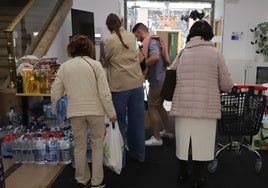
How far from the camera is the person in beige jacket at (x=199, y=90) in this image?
2.22 metres

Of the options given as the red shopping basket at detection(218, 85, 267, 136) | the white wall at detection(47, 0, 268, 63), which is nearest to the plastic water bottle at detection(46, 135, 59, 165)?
the red shopping basket at detection(218, 85, 267, 136)

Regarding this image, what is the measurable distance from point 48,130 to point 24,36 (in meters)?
1.76

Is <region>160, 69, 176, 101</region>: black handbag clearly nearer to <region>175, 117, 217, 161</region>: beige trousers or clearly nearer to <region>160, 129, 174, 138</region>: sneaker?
<region>175, 117, 217, 161</region>: beige trousers

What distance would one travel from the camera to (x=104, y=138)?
254 cm

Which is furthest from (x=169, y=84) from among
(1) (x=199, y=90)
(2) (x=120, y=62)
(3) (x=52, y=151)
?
(3) (x=52, y=151)

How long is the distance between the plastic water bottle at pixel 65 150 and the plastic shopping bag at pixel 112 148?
2.16ft

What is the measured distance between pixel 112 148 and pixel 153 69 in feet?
4.22

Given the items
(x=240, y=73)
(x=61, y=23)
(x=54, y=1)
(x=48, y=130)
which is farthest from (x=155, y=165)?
(x=240, y=73)

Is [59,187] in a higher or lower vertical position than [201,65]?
lower

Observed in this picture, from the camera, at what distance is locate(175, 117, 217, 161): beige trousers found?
A: 2.31m

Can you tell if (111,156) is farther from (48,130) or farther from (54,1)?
(54,1)

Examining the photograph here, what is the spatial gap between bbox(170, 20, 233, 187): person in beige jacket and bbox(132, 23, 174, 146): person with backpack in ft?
3.08

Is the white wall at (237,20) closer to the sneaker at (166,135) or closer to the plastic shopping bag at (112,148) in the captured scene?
the sneaker at (166,135)

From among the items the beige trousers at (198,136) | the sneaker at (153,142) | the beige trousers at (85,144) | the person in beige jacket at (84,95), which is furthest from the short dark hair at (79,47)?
the sneaker at (153,142)
